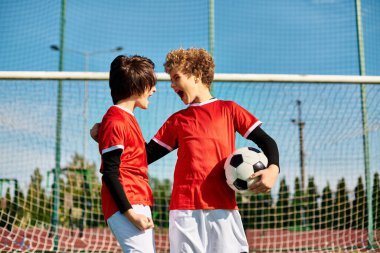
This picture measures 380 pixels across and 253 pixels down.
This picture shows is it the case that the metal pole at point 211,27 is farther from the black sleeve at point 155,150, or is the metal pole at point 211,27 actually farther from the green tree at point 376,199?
the black sleeve at point 155,150

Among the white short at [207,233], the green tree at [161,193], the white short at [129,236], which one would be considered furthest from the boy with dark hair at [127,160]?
the green tree at [161,193]

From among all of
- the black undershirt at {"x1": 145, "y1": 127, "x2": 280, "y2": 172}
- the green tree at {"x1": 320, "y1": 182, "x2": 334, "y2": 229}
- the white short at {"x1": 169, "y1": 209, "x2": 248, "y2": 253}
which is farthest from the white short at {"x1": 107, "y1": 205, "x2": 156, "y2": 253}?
the green tree at {"x1": 320, "y1": 182, "x2": 334, "y2": 229}

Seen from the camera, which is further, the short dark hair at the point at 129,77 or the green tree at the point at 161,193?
the green tree at the point at 161,193

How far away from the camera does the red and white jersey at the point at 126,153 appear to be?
1.74 m

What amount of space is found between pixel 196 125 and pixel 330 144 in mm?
3666

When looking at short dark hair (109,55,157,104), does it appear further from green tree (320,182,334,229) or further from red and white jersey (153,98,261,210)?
green tree (320,182,334,229)

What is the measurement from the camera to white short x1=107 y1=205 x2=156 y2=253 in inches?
66.1

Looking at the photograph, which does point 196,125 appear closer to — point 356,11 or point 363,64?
point 363,64

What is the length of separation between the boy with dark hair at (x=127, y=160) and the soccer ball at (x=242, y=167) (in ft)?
1.18

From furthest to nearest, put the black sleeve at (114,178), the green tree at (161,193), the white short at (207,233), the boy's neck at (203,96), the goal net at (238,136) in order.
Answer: the green tree at (161,193) < the goal net at (238,136) < the boy's neck at (203,96) < the white short at (207,233) < the black sleeve at (114,178)

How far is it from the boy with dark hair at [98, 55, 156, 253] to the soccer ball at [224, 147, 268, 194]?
36cm

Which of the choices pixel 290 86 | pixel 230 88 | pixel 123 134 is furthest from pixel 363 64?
pixel 123 134

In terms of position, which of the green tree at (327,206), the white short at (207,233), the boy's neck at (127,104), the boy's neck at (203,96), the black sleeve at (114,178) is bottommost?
the green tree at (327,206)

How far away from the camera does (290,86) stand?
458 centimetres
